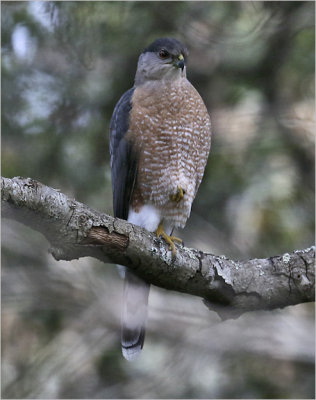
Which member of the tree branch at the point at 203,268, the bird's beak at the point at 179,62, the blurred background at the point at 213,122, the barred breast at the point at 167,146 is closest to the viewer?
the tree branch at the point at 203,268

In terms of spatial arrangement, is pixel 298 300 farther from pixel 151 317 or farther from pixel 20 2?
pixel 20 2

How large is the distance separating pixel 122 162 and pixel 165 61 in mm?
742

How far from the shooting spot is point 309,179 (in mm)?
4621

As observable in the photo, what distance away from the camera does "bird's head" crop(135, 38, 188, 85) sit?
384 centimetres

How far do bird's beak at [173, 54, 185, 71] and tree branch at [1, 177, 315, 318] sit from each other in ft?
4.23

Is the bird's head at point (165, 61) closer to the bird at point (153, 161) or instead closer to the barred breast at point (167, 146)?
the bird at point (153, 161)

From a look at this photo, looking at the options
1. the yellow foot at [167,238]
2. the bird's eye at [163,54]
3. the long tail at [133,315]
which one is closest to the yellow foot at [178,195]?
the yellow foot at [167,238]

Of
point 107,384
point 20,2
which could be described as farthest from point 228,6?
point 107,384

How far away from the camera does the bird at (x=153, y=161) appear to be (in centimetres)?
361

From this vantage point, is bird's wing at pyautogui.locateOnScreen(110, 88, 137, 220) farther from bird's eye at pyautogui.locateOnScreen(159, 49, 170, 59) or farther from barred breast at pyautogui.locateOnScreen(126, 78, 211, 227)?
bird's eye at pyautogui.locateOnScreen(159, 49, 170, 59)

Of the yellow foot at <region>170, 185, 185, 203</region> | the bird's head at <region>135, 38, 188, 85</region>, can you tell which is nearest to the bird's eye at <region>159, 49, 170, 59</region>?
the bird's head at <region>135, 38, 188, 85</region>

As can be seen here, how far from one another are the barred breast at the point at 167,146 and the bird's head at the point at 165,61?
0.53ft

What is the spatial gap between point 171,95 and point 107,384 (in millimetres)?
1882

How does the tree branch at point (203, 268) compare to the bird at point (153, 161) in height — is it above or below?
below
